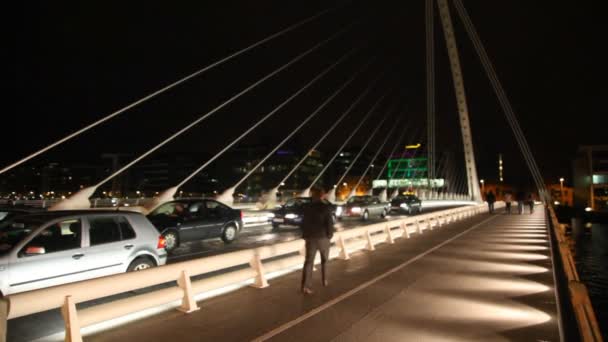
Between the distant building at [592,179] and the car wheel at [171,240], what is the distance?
336ft

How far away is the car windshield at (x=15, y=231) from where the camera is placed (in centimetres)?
643

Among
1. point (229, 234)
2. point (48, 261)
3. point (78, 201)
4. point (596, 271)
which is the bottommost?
point (596, 271)

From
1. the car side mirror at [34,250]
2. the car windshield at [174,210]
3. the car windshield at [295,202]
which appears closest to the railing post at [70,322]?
the car side mirror at [34,250]

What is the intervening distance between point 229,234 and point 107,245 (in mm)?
8561

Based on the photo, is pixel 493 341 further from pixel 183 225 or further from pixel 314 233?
pixel 183 225

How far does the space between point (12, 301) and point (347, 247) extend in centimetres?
945

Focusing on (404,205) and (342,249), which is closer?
(342,249)

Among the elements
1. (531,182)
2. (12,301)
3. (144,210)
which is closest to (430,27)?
(144,210)

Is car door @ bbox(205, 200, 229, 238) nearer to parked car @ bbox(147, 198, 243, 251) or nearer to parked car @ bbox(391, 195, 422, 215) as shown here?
parked car @ bbox(147, 198, 243, 251)

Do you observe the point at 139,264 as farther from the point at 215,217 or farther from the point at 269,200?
the point at 269,200

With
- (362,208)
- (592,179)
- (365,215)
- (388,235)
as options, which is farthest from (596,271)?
(592,179)

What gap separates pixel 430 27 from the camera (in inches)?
2141

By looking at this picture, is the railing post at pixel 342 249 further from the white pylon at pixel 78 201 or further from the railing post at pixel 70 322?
the white pylon at pixel 78 201

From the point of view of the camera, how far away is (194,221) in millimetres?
14469
